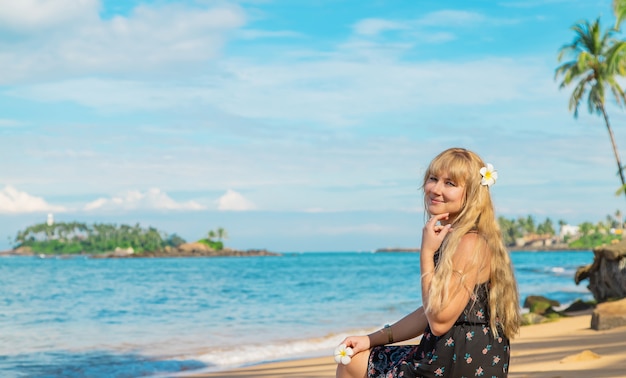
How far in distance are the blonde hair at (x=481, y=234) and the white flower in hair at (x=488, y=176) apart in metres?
0.03

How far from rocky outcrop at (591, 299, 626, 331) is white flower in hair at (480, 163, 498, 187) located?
8.19m

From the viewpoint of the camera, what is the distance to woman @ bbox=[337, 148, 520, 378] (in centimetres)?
351

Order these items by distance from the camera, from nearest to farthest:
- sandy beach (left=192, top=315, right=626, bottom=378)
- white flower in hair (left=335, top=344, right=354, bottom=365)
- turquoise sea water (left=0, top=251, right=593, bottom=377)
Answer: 1. white flower in hair (left=335, top=344, right=354, bottom=365)
2. sandy beach (left=192, top=315, right=626, bottom=378)
3. turquoise sea water (left=0, top=251, right=593, bottom=377)

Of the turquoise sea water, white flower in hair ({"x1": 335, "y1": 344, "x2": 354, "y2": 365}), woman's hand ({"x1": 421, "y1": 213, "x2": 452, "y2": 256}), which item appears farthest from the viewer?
the turquoise sea water

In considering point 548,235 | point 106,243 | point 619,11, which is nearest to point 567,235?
point 548,235

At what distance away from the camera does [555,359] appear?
8.52 m

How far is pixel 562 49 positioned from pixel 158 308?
23.9 meters

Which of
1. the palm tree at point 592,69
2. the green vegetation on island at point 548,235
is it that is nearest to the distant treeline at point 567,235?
the green vegetation on island at point 548,235

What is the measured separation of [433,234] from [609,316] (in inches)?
332

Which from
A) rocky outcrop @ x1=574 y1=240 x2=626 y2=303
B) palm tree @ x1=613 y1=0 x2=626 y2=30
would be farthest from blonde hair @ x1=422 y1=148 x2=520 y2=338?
palm tree @ x1=613 y1=0 x2=626 y2=30

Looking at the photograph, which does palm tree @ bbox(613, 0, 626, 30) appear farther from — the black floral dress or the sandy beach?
the black floral dress

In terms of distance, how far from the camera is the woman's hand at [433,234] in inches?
143

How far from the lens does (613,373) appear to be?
7.02m

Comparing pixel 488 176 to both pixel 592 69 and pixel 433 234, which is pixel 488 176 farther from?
pixel 592 69
